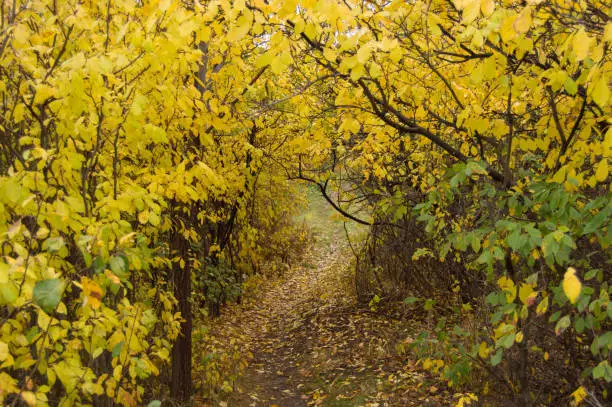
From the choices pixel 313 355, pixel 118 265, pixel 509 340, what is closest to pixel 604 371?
pixel 509 340

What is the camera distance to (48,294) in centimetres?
176

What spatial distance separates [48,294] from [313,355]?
611 cm

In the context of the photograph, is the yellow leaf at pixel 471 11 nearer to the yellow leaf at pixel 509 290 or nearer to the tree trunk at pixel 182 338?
the yellow leaf at pixel 509 290

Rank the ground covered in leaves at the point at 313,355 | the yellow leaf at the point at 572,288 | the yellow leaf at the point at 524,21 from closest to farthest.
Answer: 1. the yellow leaf at the point at 572,288
2. the yellow leaf at the point at 524,21
3. the ground covered in leaves at the point at 313,355

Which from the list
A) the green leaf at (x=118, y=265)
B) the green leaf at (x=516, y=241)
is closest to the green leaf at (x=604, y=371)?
the green leaf at (x=516, y=241)

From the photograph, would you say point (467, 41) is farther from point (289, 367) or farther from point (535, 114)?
point (289, 367)

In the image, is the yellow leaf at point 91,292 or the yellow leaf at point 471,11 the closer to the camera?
the yellow leaf at point 91,292

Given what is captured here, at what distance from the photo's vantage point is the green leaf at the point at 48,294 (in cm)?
174

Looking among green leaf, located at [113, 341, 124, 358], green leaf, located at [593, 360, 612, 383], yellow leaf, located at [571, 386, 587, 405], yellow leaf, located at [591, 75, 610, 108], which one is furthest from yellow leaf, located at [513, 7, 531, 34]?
green leaf, located at [113, 341, 124, 358]

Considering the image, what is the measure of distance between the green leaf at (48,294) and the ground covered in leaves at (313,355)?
4411 millimetres

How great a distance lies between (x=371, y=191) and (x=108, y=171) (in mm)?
5407

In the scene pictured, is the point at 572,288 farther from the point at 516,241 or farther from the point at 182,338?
the point at 182,338

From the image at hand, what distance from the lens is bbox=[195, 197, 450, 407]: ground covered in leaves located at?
583 centimetres

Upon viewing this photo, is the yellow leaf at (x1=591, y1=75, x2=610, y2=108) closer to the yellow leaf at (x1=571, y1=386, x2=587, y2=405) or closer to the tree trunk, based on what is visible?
the yellow leaf at (x1=571, y1=386, x2=587, y2=405)
